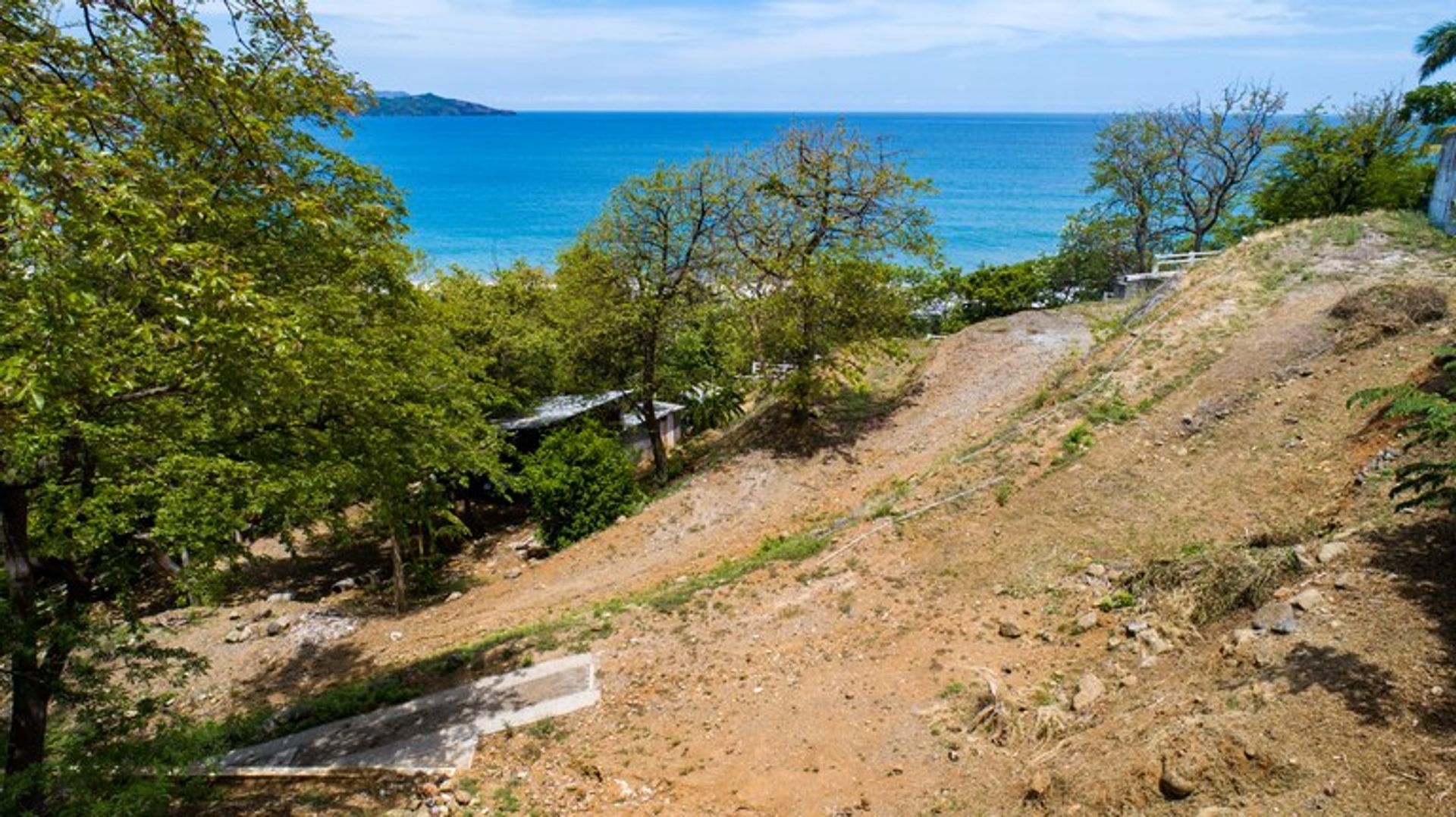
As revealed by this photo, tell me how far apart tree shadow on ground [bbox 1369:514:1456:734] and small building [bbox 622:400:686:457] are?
64.6ft

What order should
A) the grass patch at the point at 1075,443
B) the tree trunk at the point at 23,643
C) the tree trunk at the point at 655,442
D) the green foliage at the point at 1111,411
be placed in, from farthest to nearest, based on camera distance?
1. the tree trunk at the point at 655,442
2. the green foliage at the point at 1111,411
3. the grass patch at the point at 1075,443
4. the tree trunk at the point at 23,643

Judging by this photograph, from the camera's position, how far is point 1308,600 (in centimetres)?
791

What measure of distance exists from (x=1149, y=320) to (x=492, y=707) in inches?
673

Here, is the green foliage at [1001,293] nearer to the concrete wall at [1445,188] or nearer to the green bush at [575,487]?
the concrete wall at [1445,188]

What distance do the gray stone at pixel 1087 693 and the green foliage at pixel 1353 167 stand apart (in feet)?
86.1

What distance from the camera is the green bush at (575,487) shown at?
2000 centimetres

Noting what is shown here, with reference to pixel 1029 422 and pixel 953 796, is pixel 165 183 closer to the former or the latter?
pixel 953 796

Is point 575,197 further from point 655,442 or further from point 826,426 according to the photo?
point 826,426

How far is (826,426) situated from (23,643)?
17503mm

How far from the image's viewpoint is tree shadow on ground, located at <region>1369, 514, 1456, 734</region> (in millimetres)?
6168

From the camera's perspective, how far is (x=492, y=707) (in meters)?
10.3

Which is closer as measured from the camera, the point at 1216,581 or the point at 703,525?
the point at 1216,581

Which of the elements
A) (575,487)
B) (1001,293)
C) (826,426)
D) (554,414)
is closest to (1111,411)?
(826,426)

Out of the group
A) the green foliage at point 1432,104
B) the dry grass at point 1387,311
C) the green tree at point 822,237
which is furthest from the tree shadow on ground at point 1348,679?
the green foliage at point 1432,104
